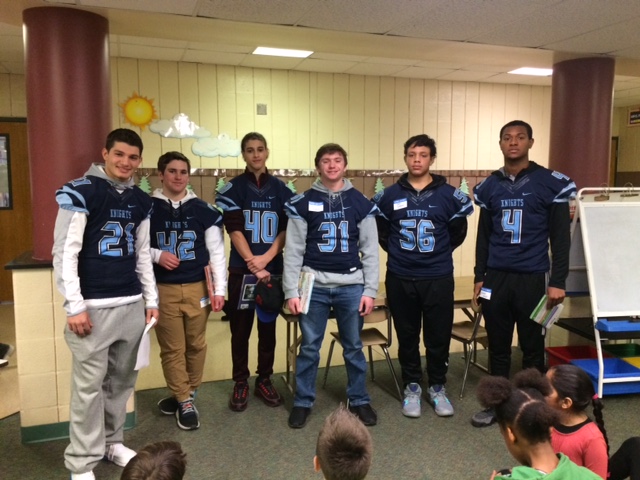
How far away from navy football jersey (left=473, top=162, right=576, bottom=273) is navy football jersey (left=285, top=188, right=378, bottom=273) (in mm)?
756

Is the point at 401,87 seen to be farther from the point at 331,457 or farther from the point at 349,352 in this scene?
the point at 331,457

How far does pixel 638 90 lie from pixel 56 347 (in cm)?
703

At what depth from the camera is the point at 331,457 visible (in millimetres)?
1295

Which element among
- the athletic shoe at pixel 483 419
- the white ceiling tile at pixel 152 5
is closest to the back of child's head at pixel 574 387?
the athletic shoe at pixel 483 419

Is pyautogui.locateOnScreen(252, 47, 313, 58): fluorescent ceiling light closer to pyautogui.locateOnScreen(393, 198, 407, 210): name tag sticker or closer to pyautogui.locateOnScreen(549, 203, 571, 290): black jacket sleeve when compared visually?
pyautogui.locateOnScreen(393, 198, 407, 210): name tag sticker

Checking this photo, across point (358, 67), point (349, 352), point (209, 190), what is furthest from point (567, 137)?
point (209, 190)

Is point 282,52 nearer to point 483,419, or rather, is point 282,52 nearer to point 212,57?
point 212,57

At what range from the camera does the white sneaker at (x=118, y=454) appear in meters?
2.42

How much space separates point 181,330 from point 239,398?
0.57 m

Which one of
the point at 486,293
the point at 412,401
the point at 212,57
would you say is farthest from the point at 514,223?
the point at 212,57

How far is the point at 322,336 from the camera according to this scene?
2.80 m

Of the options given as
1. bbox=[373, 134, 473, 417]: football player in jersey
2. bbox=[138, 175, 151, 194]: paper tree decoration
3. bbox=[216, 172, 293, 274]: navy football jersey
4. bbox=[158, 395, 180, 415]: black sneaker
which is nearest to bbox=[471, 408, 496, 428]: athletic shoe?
bbox=[373, 134, 473, 417]: football player in jersey

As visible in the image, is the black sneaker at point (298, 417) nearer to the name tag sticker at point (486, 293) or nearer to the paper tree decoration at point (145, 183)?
the name tag sticker at point (486, 293)

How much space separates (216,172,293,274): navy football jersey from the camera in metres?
2.90
